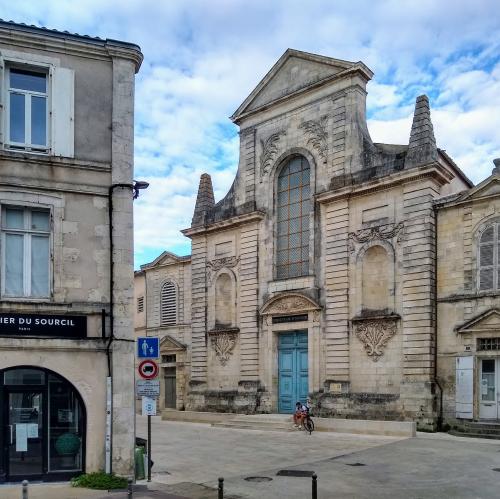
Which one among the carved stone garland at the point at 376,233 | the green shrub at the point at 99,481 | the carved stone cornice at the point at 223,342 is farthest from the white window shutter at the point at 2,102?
the carved stone cornice at the point at 223,342

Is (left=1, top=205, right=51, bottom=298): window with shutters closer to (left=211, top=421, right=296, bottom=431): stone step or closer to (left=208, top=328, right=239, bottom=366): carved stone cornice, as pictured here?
(left=211, top=421, right=296, bottom=431): stone step

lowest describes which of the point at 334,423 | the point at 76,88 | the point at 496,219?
the point at 334,423

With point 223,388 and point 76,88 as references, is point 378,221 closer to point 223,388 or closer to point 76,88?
point 223,388

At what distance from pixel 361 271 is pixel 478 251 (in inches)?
174

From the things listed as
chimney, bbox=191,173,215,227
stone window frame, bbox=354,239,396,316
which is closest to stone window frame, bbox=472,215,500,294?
stone window frame, bbox=354,239,396,316

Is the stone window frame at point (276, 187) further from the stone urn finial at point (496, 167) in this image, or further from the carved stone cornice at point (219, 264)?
the stone urn finial at point (496, 167)

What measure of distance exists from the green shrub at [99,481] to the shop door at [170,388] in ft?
68.5

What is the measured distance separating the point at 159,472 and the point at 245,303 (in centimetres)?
1416

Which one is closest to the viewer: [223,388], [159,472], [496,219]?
[159,472]

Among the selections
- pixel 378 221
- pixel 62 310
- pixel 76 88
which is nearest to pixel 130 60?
pixel 76 88

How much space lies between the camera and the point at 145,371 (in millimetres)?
11672

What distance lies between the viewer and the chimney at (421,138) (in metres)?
21.8

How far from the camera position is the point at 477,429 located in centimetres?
1947

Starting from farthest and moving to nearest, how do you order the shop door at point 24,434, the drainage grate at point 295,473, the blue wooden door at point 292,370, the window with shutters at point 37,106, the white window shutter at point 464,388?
the blue wooden door at point 292,370 < the white window shutter at point 464,388 < the drainage grate at point 295,473 < the window with shutters at point 37,106 < the shop door at point 24,434
